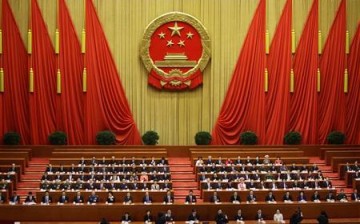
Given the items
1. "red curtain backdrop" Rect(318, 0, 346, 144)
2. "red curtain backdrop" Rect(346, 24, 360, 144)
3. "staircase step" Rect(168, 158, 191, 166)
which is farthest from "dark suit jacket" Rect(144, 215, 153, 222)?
"red curtain backdrop" Rect(346, 24, 360, 144)

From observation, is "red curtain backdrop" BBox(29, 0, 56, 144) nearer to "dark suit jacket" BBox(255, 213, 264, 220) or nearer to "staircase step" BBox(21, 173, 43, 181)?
"staircase step" BBox(21, 173, 43, 181)

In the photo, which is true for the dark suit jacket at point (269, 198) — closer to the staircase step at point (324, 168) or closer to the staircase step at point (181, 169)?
the staircase step at point (181, 169)

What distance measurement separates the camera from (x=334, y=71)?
21.0 metres

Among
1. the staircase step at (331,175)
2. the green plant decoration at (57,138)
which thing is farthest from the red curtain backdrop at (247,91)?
the green plant decoration at (57,138)

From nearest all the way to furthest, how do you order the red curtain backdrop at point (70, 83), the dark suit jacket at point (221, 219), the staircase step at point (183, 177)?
the dark suit jacket at point (221, 219) < the staircase step at point (183, 177) < the red curtain backdrop at point (70, 83)

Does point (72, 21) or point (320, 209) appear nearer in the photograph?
point (320, 209)

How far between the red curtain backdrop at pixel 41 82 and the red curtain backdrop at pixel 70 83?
0.28m

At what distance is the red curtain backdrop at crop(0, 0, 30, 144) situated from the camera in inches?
803

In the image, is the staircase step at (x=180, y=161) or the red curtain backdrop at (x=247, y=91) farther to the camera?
the red curtain backdrop at (x=247, y=91)

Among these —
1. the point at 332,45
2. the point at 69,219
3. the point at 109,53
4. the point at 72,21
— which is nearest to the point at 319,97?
the point at 332,45

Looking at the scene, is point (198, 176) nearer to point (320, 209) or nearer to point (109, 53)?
point (320, 209)

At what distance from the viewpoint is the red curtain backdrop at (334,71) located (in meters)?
21.0

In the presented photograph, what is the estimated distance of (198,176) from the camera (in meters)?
17.5

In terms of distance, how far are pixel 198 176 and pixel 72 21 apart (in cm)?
692
